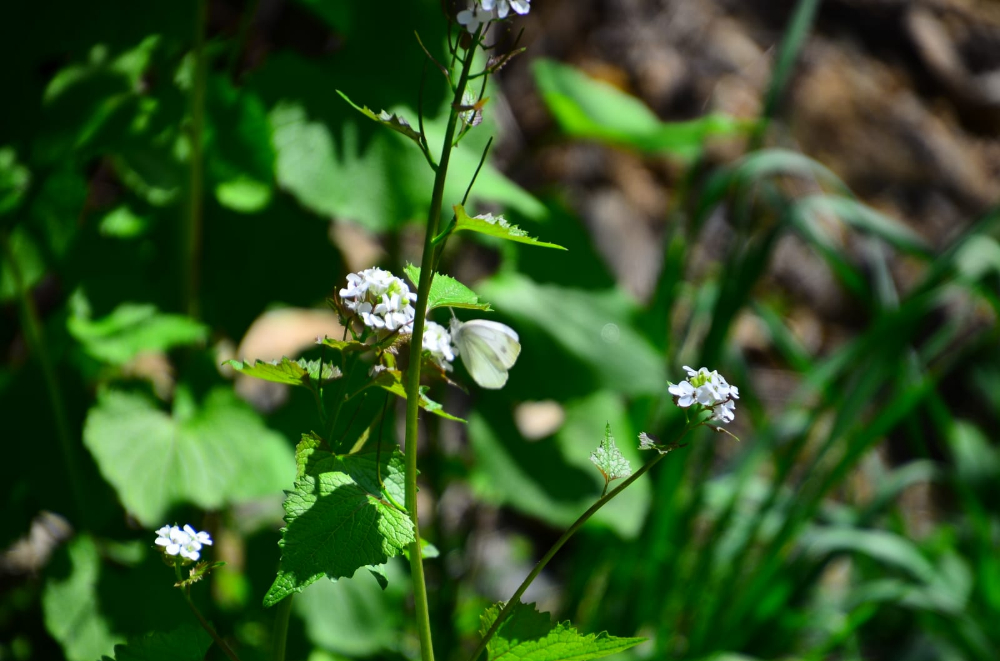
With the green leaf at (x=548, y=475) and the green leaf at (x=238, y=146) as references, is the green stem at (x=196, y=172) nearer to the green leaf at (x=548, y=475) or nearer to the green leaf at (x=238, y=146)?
the green leaf at (x=238, y=146)

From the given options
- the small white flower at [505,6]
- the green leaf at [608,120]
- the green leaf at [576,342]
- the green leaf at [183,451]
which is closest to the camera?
the small white flower at [505,6]

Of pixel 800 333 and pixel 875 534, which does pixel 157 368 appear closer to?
pixel 875 534

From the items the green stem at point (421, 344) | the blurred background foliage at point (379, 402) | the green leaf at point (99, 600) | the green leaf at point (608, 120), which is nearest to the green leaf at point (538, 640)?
the green stem at point (421, 344)

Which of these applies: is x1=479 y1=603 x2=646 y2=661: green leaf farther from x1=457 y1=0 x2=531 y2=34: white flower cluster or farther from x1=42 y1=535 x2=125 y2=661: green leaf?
x1=42 y1=535 x2=125 y2=661: green leaf

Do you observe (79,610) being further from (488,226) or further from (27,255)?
(488,226)

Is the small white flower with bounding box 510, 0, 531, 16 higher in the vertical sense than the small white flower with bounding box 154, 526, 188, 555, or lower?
higher

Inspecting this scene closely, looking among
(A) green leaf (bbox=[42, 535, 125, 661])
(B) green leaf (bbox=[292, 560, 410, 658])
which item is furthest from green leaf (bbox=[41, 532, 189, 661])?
(B) green leaf (bbox=[292, 560, 410, 658])
